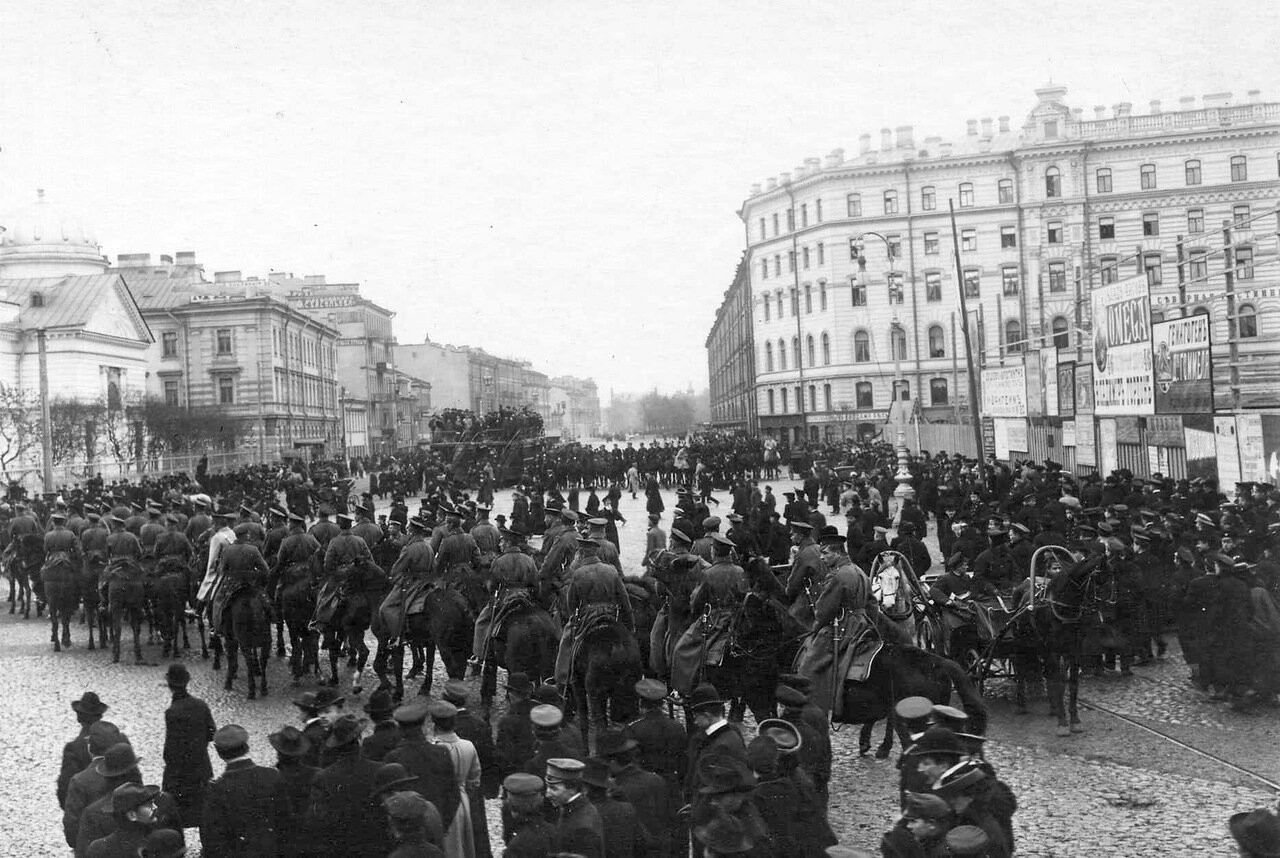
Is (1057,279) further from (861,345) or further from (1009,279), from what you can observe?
(861,345)

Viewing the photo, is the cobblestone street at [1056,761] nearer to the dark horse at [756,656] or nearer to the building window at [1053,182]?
the dark horse at [756,656]

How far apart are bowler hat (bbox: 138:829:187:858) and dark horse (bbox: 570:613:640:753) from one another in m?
4.81

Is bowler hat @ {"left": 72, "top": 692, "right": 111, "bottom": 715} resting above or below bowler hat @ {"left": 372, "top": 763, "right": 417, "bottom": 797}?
above

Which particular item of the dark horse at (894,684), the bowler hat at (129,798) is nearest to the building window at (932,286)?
the dark horse at (894,684)

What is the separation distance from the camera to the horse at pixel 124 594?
14703mm

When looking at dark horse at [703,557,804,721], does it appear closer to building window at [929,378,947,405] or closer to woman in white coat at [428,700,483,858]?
woman in white coat at [428,700,483,858]

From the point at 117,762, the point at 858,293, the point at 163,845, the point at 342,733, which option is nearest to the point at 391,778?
the point at 342,733

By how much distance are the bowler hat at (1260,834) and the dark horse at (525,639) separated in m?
7.35

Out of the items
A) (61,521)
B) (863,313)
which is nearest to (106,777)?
(61,521)

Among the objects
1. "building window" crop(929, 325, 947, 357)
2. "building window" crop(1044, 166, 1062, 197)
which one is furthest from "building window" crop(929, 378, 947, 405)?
"building window" crop(1044, 166, 1062, 197)

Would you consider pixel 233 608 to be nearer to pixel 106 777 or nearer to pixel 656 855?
pixel 106 777

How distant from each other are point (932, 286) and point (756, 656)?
65367 millimetres

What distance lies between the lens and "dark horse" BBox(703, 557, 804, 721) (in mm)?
9758

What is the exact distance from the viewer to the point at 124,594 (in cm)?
1470
